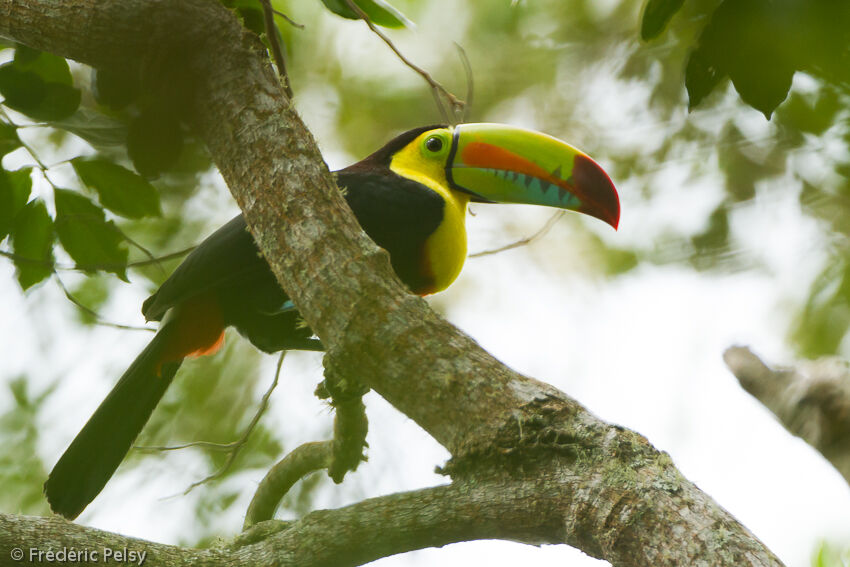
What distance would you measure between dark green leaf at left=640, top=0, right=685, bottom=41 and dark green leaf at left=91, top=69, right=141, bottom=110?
4.05 ft

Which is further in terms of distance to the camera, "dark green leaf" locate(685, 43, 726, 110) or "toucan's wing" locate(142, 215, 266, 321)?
"toucan's wing" locate(142, 215, 266, 321)

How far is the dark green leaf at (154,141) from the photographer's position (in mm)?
2062

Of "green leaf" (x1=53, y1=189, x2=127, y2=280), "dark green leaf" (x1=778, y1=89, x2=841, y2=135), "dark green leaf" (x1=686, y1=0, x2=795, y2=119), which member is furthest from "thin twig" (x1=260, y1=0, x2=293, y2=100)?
"dark green leaf" (x1=778, y1=89, x2=841, y2=135)

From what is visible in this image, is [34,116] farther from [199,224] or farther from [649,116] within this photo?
[649,116]

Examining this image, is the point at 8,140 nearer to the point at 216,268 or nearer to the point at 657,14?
the point at 216,268

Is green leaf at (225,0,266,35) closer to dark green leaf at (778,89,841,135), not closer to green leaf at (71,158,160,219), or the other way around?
green leaf at (71,158,160,219)

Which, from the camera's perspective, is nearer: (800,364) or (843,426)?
(843,426)

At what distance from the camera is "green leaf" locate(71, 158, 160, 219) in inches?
86.0

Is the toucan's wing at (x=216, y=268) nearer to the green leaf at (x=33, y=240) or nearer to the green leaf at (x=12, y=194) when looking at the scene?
the green leaf at (x=33, y=240)

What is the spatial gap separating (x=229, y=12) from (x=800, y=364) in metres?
1.48

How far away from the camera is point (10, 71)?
2.09 m

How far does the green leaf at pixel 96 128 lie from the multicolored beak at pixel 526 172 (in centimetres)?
117

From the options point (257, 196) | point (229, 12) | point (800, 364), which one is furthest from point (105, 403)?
point (800, 364)

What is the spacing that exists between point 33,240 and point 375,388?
45.9 inches
